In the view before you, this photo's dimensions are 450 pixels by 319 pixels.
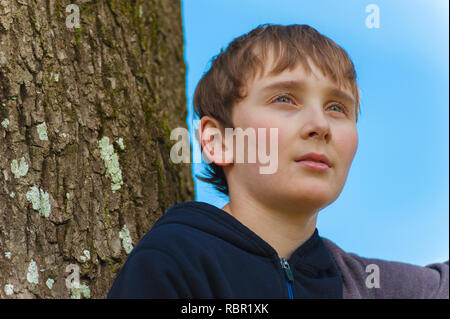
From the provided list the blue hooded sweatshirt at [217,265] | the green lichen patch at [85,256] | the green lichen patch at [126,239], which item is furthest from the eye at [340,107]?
the green lichen patch at [85,256]

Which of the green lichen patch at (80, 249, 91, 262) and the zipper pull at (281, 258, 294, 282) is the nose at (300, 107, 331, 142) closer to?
the zipper pull at (281, 258, 294, 282)

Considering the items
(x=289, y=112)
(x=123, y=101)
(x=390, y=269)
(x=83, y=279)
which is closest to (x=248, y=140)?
(x=289, y=112)

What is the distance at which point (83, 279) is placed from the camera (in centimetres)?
204

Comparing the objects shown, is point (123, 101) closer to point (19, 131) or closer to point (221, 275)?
point (19, 131)

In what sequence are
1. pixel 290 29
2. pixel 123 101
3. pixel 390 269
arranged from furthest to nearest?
pixel 390 269
pixel 123 101
pixel 290 29

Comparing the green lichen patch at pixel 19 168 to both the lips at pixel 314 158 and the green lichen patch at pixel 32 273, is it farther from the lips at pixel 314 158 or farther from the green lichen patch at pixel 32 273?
the lips at pixel 314 158

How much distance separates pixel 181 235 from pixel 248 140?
0.48 metres

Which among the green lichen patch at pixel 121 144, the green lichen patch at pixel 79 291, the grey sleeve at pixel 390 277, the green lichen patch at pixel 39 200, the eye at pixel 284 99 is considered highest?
the eye at pixel 284 99

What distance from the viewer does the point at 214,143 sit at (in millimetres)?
2150

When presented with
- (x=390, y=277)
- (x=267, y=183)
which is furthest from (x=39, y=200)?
(x=390, y=277)

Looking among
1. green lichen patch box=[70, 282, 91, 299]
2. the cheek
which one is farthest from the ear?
green lichen patch box=[70, 282, 91, 299]

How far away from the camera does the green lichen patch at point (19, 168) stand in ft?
6.41
